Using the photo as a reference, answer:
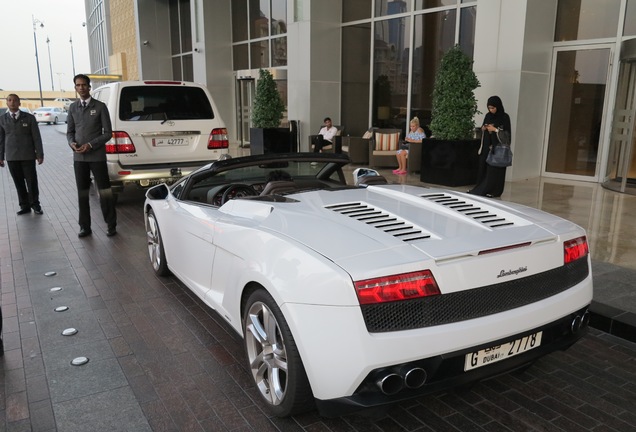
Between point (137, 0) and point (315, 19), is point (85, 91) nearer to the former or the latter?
point (315, 19)

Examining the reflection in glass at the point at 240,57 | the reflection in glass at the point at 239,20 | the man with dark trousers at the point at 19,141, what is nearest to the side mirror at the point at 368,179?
the man with dark trousers at the point at 19,141

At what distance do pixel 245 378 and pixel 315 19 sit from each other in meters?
14.1

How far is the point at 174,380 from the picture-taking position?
3.37 meters

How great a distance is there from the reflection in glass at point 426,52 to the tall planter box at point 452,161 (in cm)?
367

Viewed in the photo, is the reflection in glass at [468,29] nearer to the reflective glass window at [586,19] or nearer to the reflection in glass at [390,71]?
the reflective glass window at [586,19]

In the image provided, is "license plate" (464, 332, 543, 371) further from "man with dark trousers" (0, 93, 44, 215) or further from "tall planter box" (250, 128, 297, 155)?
"tall planter box" (250, 128, 297, 155)

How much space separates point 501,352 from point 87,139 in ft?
19.7

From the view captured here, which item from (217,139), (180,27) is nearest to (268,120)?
(217,139)

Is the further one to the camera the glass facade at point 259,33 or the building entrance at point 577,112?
the glass facade at point 259,33

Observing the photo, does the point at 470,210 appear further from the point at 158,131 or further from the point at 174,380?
the point at 158,131

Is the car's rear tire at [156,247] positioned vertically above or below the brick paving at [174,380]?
above

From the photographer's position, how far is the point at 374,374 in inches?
92.7

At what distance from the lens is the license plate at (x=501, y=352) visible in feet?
8.24

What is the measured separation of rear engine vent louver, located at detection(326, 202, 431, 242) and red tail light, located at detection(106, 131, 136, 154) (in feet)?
20.1
